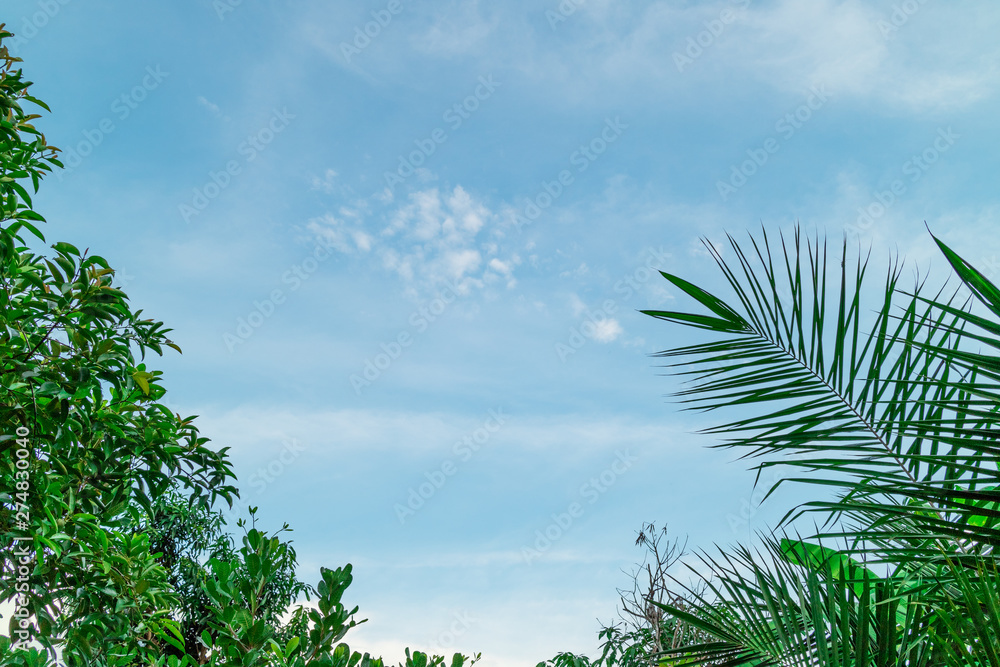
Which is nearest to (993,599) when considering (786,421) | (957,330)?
(957,330)

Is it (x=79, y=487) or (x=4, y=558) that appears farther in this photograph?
(x=79, y=487)

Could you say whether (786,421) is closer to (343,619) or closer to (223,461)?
(343,619)

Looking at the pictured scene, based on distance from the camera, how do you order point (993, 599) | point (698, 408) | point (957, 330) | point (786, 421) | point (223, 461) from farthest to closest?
point (223, 461) → point (698, 408) → point (786, 421) → point (957, 330) → point (993, 599)

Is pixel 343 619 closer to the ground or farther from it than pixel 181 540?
closer to the ground

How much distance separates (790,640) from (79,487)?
8.79 ft

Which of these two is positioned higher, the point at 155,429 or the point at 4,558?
the point at 155,429

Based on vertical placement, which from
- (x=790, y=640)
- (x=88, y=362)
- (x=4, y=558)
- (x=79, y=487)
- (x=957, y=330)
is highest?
(x=88, y=362)

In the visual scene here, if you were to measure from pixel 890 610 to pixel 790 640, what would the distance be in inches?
12.8

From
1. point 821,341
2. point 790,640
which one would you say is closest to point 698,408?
point 821,341

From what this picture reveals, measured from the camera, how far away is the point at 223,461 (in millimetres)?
2998

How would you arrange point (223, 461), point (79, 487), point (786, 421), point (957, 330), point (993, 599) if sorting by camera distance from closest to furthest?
1. point (993, 599)
2. point (957, 330)
3. point (786, 421)
4. point (79, 487)
5. point (223, 461)

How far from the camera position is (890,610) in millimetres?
2033

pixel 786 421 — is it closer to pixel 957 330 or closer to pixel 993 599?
pixel 957 330

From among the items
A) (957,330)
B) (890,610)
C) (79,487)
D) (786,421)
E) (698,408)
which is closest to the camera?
(957,330)
